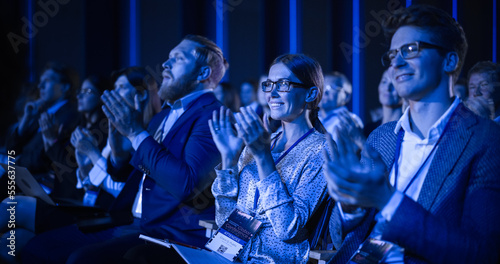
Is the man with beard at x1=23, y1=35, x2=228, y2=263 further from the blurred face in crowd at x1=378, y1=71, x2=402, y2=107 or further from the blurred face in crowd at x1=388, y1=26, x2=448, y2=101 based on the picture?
the blurred face in crowd at x1=378, y1=71, x2=402, y2=107

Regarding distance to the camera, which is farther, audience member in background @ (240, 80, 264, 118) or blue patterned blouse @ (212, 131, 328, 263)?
audience member in background @ (240, 80, 264, 118)

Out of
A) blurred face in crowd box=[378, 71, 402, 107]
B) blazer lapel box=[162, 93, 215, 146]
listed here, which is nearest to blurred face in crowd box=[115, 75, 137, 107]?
blazer lapel box=[162, 93, 215, 146]

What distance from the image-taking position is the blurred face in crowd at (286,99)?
74.2 inches

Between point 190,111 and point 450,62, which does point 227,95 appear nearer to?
point 190,111

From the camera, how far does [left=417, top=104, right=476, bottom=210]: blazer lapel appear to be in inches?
48.3

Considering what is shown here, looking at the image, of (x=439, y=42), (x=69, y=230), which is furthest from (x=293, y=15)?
(x=439, y=42)

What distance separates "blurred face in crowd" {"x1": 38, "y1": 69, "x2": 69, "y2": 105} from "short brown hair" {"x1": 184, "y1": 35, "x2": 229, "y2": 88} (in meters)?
1.93

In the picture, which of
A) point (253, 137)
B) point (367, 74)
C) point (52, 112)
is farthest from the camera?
point (367, 74)

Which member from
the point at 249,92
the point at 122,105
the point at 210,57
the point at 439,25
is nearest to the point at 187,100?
the point at 210,57

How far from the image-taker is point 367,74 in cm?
459

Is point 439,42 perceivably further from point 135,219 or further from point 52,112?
point 52,112

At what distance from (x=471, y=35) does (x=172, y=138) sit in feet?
6.30

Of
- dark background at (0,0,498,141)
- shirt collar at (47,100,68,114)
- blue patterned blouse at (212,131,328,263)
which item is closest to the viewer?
blue patterned blouse at (212,131,328,263)

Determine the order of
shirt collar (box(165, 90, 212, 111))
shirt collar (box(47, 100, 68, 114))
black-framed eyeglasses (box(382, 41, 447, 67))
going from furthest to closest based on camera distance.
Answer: shirt collar (box(47, 100, 68, 114)), shirt collar (box(165, 90, 212, 111)), black-framed eyeglasses (box(382, 41, 447, 67))
